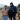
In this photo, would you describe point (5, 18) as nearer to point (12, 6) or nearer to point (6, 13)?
point (6, 13)

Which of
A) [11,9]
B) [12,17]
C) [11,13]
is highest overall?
[11,9]

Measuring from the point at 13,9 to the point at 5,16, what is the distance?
719 millimetres

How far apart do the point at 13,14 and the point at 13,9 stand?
35 cm

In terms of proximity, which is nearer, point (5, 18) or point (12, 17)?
point (5, 18)

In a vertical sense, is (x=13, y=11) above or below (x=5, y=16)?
above

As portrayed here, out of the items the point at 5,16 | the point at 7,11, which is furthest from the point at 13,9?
the point at 5,16

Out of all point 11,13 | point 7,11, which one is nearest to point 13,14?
point 11,13

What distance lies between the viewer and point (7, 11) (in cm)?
403

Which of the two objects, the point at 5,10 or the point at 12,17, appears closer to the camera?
the point at 5,10

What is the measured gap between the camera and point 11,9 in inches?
166

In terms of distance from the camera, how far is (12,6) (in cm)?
428

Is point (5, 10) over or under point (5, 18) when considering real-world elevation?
over

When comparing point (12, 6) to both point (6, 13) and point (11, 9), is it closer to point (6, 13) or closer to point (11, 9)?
point (11, 9)

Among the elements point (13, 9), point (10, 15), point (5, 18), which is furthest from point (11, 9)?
point (5, 18)
